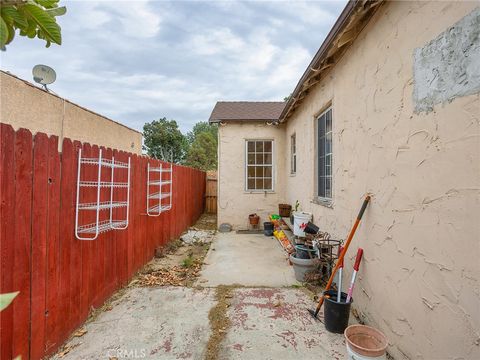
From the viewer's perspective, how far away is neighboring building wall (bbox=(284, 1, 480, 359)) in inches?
61.1

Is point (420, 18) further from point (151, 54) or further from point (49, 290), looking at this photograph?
point (151, 54)

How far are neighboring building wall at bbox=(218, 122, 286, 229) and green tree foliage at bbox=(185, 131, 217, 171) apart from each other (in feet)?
57.6

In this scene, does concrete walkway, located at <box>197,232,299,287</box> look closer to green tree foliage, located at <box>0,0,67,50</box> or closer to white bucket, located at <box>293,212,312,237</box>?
white bucket, located at <box>293,212,312,237</box>

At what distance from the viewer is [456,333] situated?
158cm

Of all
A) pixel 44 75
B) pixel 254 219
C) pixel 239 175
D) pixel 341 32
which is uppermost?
pixel 44 75

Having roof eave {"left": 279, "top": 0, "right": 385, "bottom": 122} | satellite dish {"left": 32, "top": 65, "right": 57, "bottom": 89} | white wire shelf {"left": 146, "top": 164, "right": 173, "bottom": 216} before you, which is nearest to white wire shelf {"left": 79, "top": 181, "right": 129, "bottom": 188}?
white wire shelf {"left": 146, "top": 164, "right": 173, "bottom": 216}

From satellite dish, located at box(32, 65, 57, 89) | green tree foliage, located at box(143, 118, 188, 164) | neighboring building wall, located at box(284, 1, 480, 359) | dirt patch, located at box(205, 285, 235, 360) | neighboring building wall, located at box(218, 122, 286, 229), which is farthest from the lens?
green tree foliage, located at box(143, 118, 188, 164)

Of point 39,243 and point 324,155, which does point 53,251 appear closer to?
point 39,243

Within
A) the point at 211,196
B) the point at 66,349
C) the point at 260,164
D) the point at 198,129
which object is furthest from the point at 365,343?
the point at 198,129

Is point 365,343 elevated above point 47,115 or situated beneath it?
situated beneath

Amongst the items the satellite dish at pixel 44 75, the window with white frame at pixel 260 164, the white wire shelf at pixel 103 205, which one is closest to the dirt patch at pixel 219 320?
the white wire shelf at pixel 103 205

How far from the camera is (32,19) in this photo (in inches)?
25.6

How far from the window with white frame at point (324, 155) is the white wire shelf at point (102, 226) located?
3.38 metres

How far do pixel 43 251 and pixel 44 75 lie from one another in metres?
6.61
